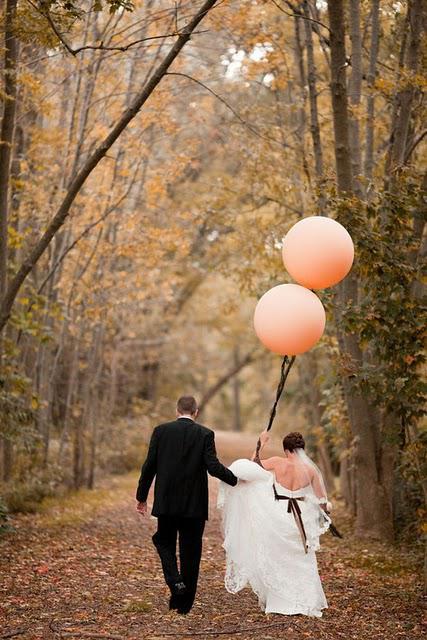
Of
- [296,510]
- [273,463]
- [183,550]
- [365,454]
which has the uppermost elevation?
[273,463]

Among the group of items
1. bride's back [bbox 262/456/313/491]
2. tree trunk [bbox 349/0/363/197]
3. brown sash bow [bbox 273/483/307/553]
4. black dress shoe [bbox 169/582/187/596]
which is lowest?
black dress shoe [bbox 169/582/187/596]

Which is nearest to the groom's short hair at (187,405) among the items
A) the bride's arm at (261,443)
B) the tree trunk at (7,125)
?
the bride's arm at (261,443)

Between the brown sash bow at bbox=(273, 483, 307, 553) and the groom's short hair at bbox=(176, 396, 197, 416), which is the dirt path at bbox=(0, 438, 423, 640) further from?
the groom's short hair at bbox=(176, 396, 197, 416)

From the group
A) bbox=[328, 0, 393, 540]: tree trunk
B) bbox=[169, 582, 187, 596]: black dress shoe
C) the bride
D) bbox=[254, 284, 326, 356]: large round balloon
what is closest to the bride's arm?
the bride

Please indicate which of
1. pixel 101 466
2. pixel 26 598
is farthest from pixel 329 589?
pixel 101 466

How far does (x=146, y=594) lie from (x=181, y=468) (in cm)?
170

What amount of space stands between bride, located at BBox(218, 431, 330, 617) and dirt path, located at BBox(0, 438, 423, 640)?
0.21 meters

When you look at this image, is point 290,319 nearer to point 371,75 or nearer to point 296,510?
point 296,510

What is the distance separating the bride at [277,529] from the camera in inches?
261

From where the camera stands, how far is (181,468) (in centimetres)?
643

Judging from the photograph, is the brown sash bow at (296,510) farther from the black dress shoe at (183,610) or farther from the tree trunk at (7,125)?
the tree trunk at (7,125)

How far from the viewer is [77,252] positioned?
1530 cm

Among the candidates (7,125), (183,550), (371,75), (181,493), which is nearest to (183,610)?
(183,550)

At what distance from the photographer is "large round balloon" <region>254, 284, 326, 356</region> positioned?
20.6ft
